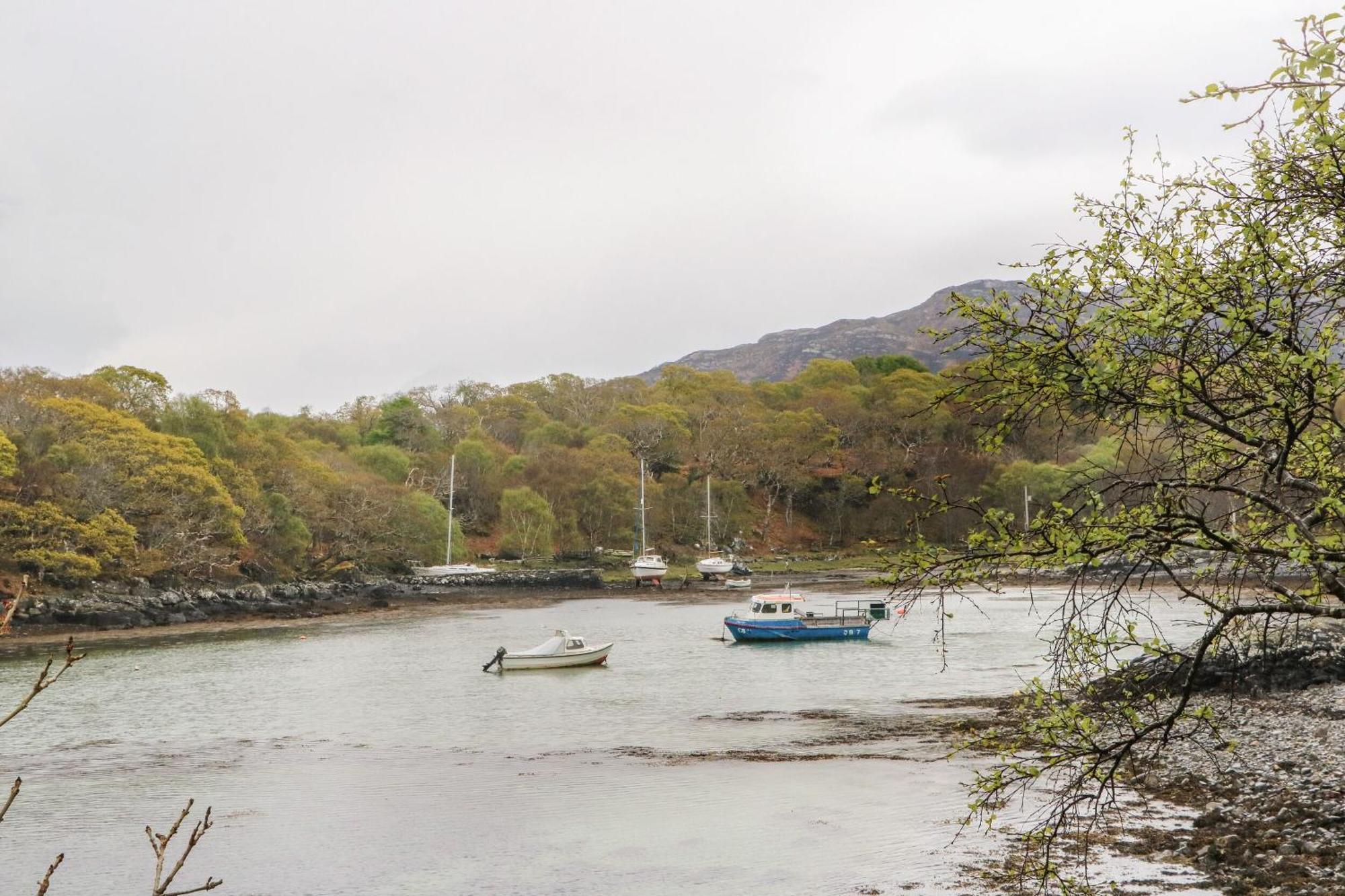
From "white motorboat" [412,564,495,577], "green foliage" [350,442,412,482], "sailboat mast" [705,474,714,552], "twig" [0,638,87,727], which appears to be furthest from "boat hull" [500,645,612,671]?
"sailboat mast" [705,474,714,552]

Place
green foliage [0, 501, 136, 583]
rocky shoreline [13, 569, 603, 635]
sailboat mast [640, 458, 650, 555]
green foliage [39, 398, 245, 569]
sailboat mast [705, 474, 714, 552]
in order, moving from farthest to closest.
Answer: sailboat mast [705, 474, 714, 552] → sailboat mast [640, 458, 650, 555] → green foliage [39, 398, 245, 569] → green foliage [0, 501, 136, 583] → rocky shoreline [13, 569, 603, 635]

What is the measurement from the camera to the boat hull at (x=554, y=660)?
37.4 meters

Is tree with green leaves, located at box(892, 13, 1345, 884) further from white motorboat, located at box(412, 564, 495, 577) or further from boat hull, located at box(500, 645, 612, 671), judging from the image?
white motorboat, located at box(412, 564, 495, 577)

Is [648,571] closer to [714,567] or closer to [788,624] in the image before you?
[714,567]

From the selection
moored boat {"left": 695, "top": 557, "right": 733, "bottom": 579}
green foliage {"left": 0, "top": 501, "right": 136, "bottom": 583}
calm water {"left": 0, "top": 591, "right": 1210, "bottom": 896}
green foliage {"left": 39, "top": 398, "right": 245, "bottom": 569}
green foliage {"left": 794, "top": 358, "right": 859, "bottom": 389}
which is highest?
green foliage {"left": 794, "top": 358, "right": 859, "bottom": 389}

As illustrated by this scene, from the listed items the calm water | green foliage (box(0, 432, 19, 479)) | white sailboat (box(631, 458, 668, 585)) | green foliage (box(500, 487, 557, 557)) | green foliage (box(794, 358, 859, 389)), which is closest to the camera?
the calm water

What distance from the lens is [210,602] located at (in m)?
60.2

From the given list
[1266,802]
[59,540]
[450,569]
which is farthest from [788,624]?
[450,569]

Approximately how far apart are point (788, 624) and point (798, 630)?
54 cm

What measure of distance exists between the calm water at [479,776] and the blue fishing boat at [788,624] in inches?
105

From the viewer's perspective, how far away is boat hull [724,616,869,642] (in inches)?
1800

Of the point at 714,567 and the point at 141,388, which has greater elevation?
the point at 141,388

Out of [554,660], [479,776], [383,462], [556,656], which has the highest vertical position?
[383,462]

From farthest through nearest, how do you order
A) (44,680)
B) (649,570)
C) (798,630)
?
1. (649,570)
2. (798,630)
3. (44,680)
